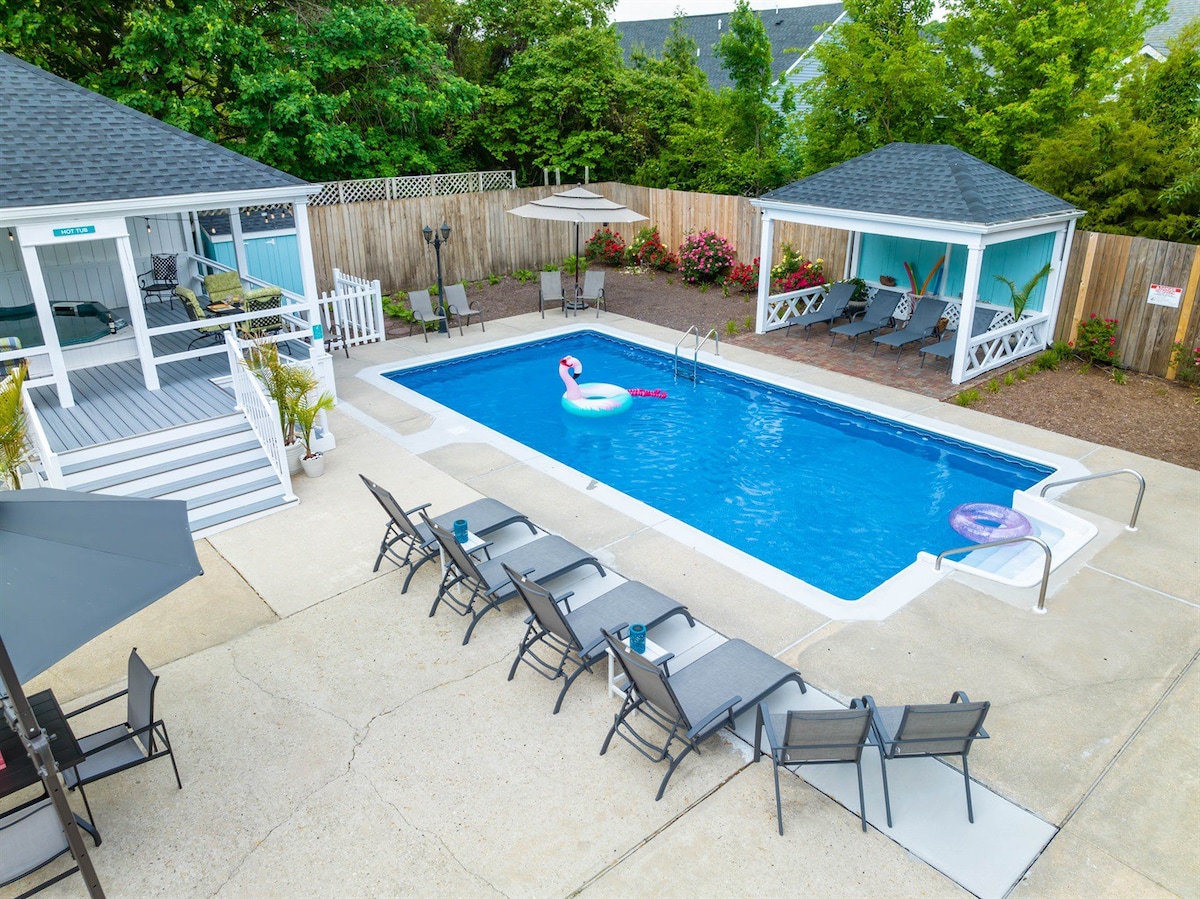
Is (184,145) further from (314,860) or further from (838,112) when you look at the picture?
(838,112)

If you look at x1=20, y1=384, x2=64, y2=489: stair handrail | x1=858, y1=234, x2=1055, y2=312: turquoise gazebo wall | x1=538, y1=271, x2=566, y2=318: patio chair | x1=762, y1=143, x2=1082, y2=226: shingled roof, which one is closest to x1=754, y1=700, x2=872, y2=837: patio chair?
x1=20, y1=384, x2=64, y2=489: stair handrail

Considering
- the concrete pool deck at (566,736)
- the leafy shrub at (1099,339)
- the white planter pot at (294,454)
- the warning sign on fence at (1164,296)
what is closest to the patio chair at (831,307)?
the leafy shrub at (1099,339)

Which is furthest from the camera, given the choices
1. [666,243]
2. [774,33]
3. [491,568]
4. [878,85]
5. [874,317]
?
[774,33]

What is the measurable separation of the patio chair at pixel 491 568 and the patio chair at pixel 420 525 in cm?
20

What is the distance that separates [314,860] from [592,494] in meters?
5.33

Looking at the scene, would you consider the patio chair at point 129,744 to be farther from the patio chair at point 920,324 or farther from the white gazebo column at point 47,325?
the patio chair at point 920,324

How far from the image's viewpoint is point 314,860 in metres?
4.96

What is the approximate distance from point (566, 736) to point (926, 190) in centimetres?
1122

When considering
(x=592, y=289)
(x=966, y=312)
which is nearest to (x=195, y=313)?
(x=592, y=289)

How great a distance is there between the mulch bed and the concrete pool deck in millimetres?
2599

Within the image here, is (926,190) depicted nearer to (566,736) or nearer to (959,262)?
(959,262)

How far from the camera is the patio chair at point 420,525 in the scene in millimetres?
7746

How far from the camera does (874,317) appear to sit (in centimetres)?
1546

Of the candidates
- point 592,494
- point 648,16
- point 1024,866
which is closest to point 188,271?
point 592,494
